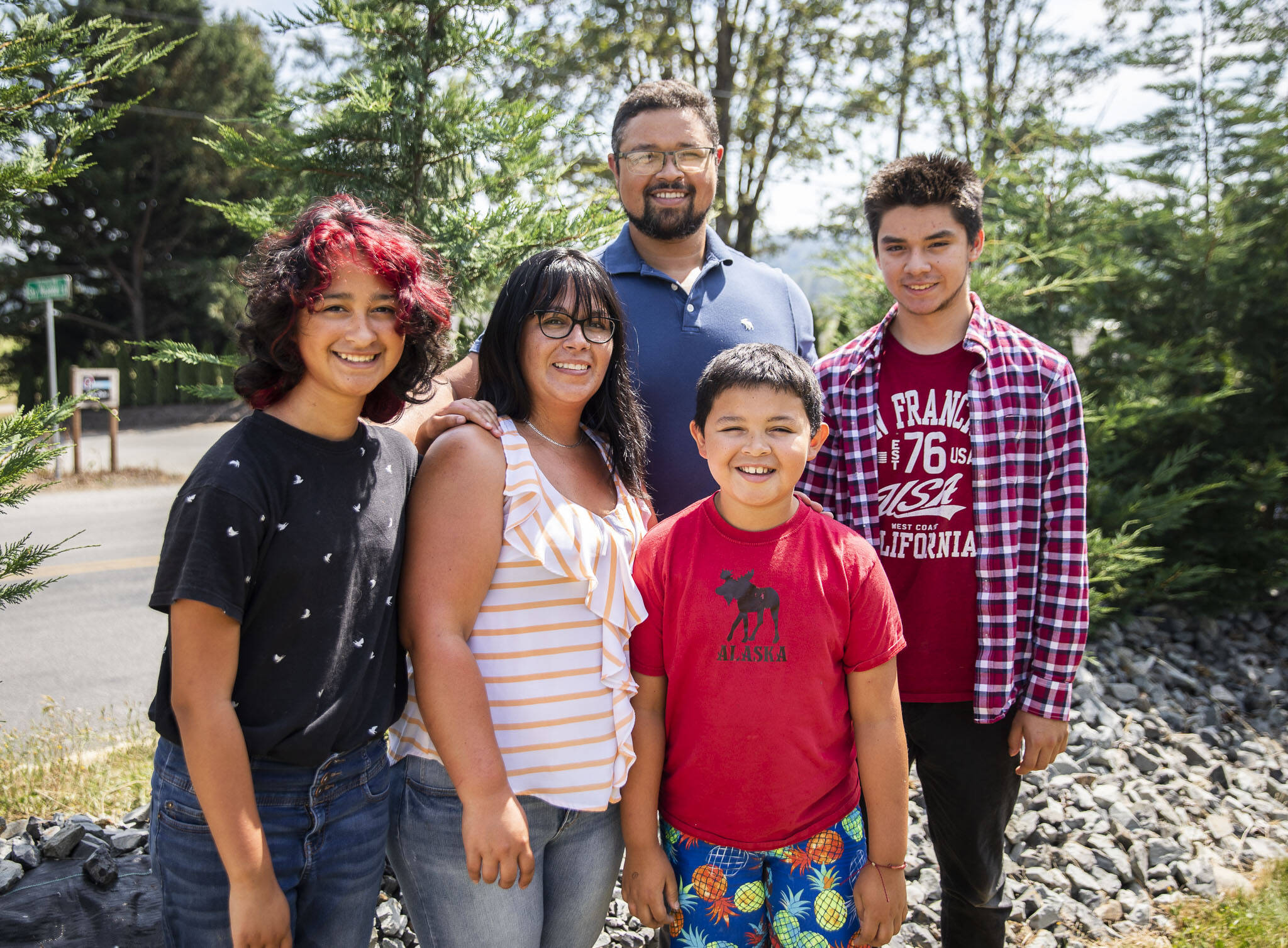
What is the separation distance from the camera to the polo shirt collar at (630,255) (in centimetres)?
259

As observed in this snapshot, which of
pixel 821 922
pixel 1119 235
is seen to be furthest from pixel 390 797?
pixel 1119 235

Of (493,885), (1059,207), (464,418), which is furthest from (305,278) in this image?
(1059,207)

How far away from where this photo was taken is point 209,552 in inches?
55.5

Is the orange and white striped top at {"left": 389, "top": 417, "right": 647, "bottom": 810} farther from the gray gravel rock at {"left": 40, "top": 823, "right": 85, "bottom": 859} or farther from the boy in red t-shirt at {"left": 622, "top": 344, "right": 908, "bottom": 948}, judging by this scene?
the gray gravel rock at {"left": 40, "top": 823, "right": 85, "bottom": 859}

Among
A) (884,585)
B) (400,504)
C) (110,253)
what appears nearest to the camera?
(400,504)

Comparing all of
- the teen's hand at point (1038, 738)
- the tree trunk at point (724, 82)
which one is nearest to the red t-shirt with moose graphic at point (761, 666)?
the teen's hand at point (1038, 738)

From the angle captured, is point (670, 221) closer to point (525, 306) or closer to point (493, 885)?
point (525, 306)

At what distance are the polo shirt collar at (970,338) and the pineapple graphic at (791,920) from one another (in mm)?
1376

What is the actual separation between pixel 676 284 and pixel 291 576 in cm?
148

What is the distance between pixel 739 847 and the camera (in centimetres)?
185

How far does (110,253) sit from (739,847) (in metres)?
25.3

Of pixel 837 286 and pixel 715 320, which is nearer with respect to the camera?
pixel 715 320

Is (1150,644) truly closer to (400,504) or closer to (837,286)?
(837,286)

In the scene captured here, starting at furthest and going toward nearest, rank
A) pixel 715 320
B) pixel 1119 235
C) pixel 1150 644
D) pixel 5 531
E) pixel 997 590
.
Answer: pixel 5 531 → pixel 1119 235 → pixel 1150 644 → pixel 715 320 → pixel 997 590
